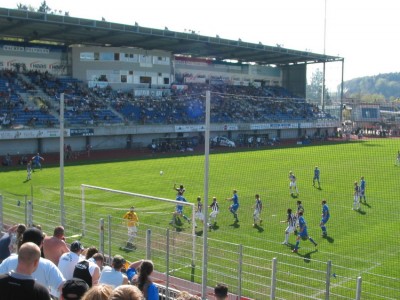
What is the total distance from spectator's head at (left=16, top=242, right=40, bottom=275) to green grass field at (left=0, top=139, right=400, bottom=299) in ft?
28.5

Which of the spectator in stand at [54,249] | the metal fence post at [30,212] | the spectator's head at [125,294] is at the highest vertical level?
the spectator's head at [125,294]

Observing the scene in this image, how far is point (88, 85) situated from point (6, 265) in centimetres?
4450

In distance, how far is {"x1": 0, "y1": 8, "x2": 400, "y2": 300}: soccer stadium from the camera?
41.1ft

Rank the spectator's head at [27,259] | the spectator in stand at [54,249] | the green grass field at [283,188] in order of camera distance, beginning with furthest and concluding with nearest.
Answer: the green grass field at [283,188] < the spectator in stand at [54,249] < the spectator's head at [27,259]

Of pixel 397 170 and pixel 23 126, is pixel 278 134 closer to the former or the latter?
pixel 397 170

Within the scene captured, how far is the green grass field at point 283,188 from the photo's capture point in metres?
14.8

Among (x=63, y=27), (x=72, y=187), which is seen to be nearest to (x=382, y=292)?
(x=72, y=187)

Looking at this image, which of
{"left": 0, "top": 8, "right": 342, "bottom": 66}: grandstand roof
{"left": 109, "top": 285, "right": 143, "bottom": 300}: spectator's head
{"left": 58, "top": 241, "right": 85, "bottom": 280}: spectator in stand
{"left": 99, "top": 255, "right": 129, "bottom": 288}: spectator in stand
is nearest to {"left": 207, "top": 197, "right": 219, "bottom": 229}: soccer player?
{"left": 58, "top": 241, "right": 85, "bottom": 280}: spectator in stand

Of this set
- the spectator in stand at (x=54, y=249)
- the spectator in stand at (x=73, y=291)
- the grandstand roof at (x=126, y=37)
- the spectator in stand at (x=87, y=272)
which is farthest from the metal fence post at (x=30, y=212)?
the grandstand roof at (x=126, y=37)

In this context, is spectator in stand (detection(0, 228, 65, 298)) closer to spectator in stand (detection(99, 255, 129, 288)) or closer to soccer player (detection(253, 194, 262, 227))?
spectator in stand (detection(99, 255, 129, 288))

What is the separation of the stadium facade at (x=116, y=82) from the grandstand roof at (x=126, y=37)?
→ 88 millimetres

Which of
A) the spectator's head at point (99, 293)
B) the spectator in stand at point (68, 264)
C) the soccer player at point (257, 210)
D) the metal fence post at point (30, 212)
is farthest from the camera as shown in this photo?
the soccer player at point (257, 210)

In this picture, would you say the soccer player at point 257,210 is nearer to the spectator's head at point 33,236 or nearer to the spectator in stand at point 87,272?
the spectator in stand at point 87,272

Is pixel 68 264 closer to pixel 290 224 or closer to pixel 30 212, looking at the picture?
pixel 30 212
